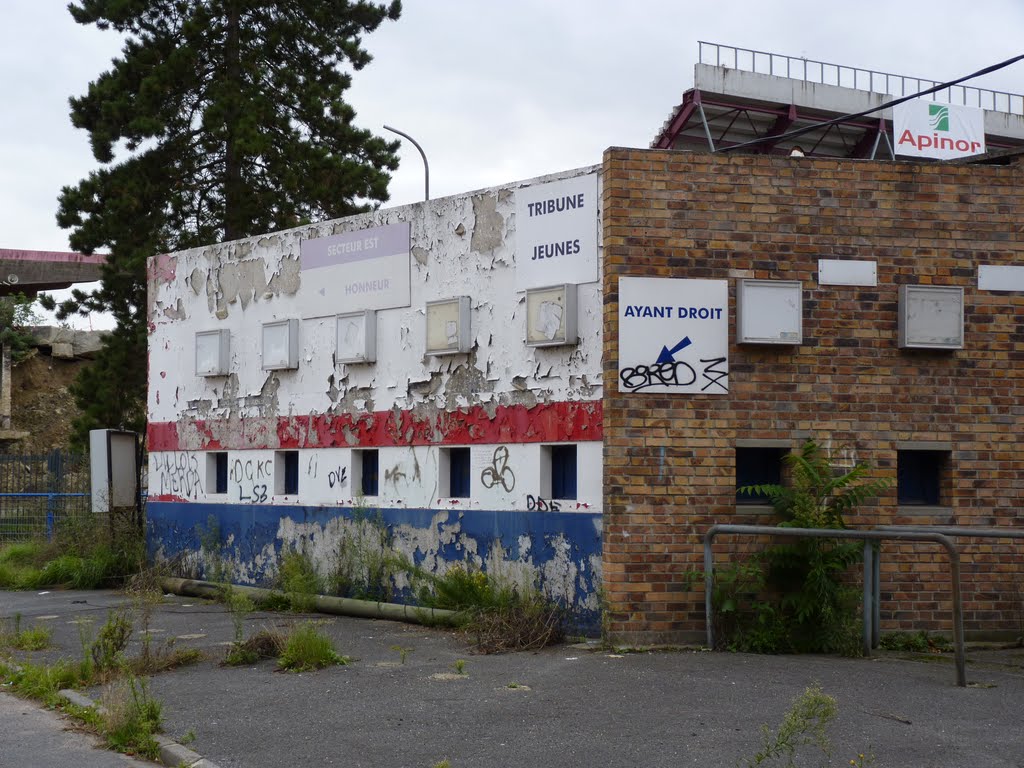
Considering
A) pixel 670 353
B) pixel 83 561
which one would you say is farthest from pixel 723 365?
pixel 83 561

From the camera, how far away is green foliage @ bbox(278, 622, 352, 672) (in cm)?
1064

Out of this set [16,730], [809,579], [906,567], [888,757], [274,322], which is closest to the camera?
[888,757]

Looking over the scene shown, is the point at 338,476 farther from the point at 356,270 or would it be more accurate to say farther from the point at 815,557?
the point at 815,557

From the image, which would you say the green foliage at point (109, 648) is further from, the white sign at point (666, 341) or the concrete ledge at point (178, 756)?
the white sign at point (666, 341)

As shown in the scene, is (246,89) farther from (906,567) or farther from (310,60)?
(906,567)

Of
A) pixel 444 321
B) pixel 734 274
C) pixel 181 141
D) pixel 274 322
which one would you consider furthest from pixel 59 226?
pixel 734 274

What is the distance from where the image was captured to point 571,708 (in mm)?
8781

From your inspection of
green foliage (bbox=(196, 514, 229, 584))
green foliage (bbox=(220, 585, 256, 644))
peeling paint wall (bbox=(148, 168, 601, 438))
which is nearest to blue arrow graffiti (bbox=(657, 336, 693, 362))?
peeling paint wall (bbox=(148, 168, 601, 438))

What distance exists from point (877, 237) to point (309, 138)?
64.0 ft

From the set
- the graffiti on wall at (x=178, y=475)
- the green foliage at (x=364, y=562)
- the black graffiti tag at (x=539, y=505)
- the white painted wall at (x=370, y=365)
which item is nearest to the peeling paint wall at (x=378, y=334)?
the white painted wall at (x=370, y=365)

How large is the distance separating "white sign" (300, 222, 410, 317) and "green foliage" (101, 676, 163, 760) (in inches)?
272

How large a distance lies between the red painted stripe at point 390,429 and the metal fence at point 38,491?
5978mm

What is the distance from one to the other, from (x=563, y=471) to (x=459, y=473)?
1.72m

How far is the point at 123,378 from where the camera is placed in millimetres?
28562
